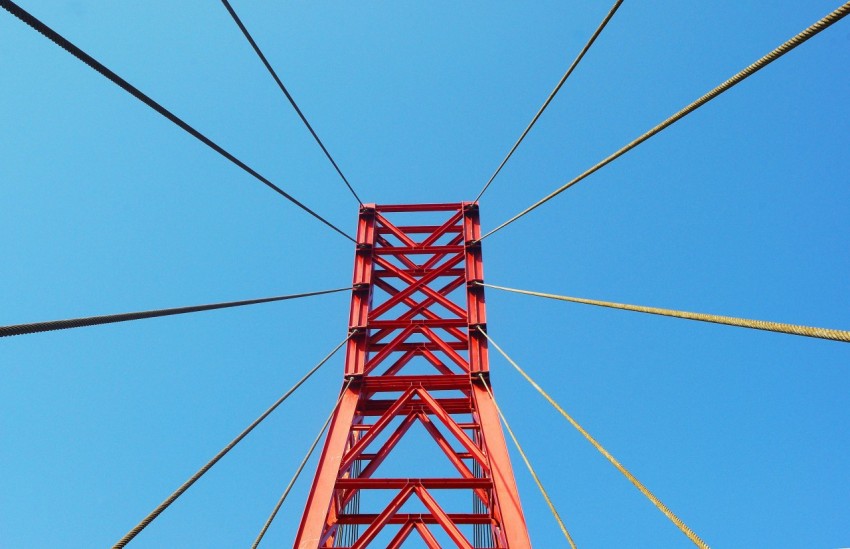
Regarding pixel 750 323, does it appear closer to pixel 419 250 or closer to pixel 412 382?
pixel 412 382

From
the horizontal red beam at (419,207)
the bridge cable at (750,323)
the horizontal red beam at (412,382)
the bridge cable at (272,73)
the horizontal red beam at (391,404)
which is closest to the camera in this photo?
the bridge cable at (750,323)

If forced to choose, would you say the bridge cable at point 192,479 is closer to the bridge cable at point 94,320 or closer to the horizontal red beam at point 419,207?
the bridge cable at point 94,320

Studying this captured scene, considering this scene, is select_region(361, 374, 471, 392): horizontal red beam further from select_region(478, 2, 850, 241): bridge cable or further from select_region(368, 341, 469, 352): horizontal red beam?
select_region(478, 2, 850, 241): bridge cable

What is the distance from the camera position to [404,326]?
1047 cm

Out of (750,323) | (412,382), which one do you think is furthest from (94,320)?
(412,382)

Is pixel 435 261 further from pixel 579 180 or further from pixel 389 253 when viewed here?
pixel 579 180

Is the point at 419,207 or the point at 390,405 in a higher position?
the point at 419,207

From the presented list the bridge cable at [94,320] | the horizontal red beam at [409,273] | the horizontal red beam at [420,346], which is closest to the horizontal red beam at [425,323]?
the horizontal red beam at [420,346]

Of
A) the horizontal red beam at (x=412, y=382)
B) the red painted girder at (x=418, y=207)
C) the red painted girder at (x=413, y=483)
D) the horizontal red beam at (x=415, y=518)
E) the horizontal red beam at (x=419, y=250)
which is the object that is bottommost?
the horizontal red beam at (x=415, y=518)

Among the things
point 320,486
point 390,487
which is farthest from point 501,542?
point 320,486

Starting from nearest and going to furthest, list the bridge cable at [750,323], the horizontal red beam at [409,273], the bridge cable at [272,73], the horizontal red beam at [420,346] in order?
the bridge cable at [750,323] < the bridge cable at [272,73] < the horizontal red beam at [420,346] < the horizontal red beam at [409,273]

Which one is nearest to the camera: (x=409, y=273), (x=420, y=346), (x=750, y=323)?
(x=750, y=323)

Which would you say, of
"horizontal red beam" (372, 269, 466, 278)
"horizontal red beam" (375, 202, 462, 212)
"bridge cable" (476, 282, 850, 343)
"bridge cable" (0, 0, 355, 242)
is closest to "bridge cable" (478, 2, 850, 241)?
"bridge cable" (476, 282, 850, 343)

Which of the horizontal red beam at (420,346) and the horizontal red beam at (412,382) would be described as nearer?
the horizontal red beam at (412,382)
